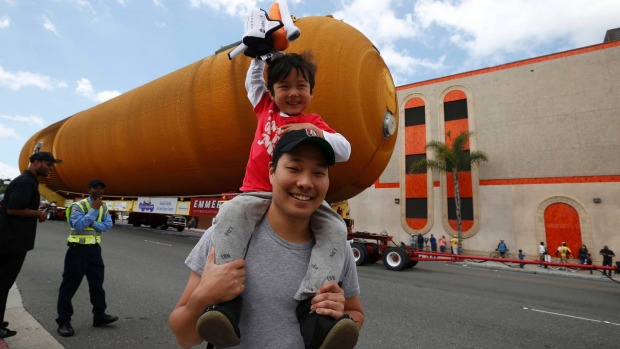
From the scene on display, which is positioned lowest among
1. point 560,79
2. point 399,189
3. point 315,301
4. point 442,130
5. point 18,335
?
point 18,335

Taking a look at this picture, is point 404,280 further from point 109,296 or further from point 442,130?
point 442,130

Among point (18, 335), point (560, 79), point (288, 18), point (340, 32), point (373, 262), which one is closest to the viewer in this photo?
point (288, 18)

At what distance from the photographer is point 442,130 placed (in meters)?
21.6

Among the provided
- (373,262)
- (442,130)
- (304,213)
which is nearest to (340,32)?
(304,213)

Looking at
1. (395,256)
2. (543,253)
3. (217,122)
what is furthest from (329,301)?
(543,253)

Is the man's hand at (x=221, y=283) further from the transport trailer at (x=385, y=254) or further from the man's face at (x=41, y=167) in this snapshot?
the transport trailer at (x=385, y=254)

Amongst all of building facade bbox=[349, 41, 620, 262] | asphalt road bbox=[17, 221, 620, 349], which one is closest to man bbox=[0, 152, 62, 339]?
asphalt road bbox=[17, 221, 620, 349]

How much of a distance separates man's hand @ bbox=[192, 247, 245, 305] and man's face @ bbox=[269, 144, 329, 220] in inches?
10.3

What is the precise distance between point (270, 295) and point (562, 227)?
840 inches

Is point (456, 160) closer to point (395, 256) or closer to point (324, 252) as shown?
point (395, 256)

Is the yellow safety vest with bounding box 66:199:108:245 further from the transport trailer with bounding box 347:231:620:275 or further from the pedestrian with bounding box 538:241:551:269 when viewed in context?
the pedestrian with bounding box 538:241:551:269

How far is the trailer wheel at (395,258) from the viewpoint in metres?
8.88

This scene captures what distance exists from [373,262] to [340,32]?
7038mm

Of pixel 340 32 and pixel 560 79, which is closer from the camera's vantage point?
pixel 340 32
